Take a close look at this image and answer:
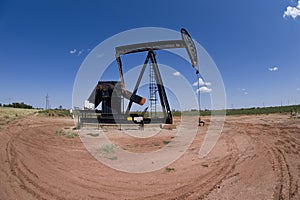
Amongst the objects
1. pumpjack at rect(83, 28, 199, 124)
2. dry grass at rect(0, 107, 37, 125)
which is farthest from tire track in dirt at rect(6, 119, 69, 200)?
pumpjack at rect(83, 28, 199, 124)

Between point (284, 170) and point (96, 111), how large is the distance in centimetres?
1209

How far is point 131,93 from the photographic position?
14.5 m

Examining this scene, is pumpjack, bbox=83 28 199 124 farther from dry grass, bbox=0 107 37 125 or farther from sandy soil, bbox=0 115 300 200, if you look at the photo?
sandy soil, bbox=0 115 300 200

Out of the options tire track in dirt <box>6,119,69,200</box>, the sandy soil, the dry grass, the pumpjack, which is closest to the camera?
tire track in dirt <box>6,119,69,200</box>

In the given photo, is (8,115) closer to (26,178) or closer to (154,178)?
(26,178)

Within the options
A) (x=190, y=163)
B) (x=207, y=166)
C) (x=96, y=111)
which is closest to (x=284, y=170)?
(x=207, y=166)

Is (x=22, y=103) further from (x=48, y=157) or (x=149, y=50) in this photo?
(x=48, y=157)

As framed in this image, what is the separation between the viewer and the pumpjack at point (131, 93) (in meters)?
13.9

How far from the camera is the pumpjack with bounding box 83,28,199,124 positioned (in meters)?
13.9

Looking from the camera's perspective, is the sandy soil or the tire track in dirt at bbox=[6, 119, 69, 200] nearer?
the tire track in dirt at bbox=[6, 119, 69, 200]

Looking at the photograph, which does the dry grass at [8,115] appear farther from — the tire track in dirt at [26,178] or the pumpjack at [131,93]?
the tire track in dirt at [26,178]

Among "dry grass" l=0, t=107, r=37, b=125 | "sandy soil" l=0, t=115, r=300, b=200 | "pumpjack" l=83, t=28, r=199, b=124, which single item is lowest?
"sandy soil" l=0, t=115, r=300, b=200

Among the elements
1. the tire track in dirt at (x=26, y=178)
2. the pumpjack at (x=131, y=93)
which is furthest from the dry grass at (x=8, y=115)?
the tire track in dirt at (x=26, y=178)

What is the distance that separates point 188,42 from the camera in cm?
1384
